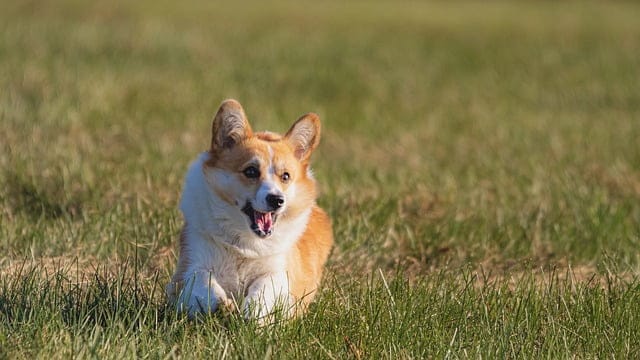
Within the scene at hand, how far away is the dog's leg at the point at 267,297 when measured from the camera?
17.1ft

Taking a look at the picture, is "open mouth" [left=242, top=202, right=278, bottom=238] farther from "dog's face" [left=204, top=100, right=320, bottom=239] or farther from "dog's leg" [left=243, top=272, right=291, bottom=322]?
"dog's leg" [left=243, top=272, right=291, bottom=322]

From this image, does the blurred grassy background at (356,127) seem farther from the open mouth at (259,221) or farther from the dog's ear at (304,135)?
the open mouth at (259,221)

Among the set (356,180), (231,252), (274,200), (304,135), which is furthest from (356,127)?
(274,200)

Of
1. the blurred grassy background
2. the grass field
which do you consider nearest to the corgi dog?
the grass field

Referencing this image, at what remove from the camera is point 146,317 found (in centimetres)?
507

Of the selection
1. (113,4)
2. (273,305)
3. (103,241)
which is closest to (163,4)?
(113,4)

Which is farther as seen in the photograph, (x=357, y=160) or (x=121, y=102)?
(x=121, y=102)

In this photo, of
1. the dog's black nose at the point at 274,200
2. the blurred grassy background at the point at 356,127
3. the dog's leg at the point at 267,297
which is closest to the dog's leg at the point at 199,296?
the dog's leg at the point at 267,297

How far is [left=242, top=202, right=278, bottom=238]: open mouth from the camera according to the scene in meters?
5.28

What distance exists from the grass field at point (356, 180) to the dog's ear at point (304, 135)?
738 millimetres

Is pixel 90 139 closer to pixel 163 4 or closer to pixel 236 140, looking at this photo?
pixel 236 140

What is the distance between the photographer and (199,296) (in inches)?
205

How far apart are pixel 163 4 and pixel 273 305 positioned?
56.6 ft

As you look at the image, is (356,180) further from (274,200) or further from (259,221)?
(274,200)
